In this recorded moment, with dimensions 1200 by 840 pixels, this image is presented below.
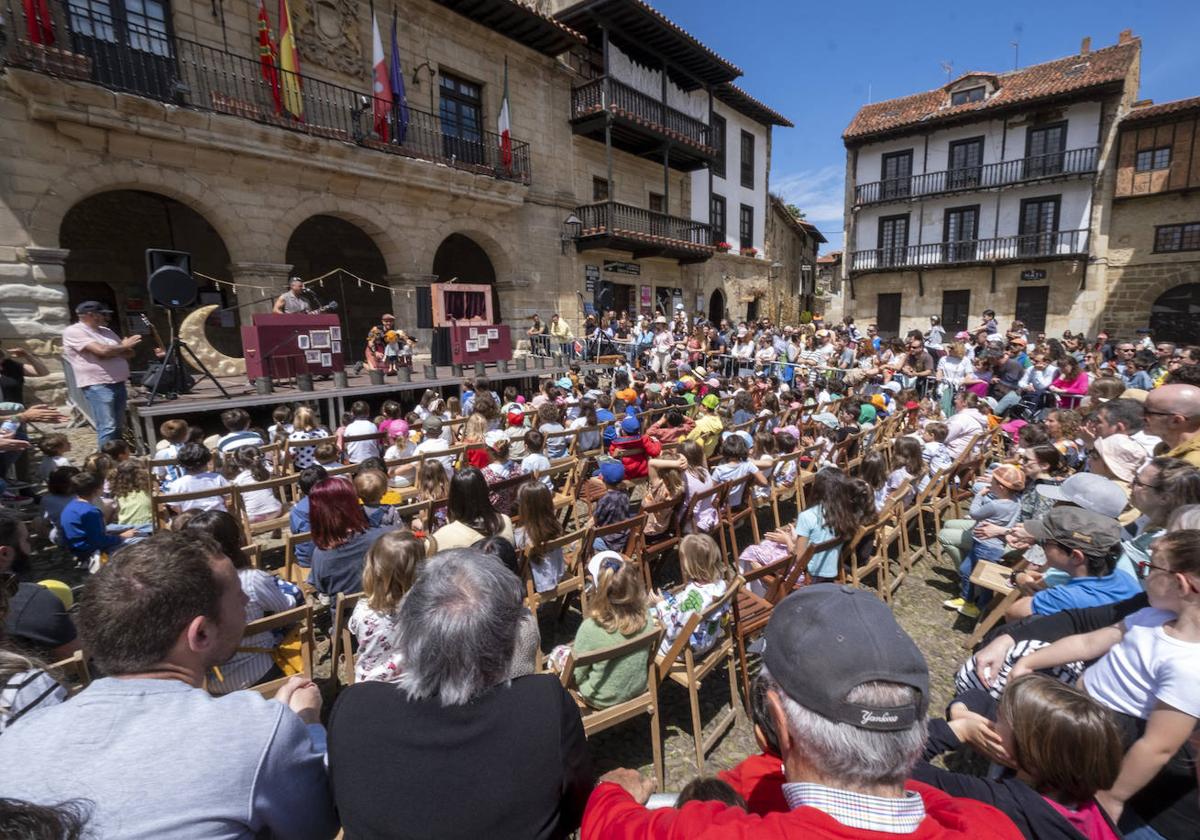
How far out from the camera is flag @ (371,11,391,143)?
1101 centimetres

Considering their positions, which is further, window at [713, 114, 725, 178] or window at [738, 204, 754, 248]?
window at [738, 204, 754, 248]

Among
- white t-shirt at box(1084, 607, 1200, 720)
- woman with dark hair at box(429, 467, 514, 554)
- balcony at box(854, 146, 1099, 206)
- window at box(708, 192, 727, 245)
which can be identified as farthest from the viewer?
window at box(708, 192, 727, 245)

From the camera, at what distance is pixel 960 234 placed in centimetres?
2203

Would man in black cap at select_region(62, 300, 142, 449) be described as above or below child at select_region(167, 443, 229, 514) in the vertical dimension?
above

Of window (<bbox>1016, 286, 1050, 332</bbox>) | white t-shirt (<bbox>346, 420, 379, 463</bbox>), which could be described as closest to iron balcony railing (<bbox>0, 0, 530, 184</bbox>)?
white t-shirt (<bbox>346, 420, 379, 463</bbox>)

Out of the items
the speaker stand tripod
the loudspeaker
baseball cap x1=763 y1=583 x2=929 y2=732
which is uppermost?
the loudspeaker

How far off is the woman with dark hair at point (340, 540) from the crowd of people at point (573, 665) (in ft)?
0.05

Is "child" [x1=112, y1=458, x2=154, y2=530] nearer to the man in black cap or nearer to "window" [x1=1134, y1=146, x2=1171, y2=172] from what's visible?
the man in black cap

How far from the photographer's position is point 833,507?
3.42 m

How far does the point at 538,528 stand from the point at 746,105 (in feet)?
76.1

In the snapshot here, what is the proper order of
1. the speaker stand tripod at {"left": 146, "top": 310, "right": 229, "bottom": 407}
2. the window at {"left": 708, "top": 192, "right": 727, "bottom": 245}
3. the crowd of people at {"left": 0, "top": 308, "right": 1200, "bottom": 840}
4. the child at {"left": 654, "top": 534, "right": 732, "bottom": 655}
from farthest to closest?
the window at {"left": 708, "top": 192, "right": 727, "bottom": 245} < the speaker stand tripod at {"left": 146, "top": 310, "right": 229, "bottom": 407} < the child at {"left": 654, "top": 534, "right": 732, "bottom": 655} < the crowd of people at {"left": 0, "top": 308, "right": 1200, "bottom": 840}

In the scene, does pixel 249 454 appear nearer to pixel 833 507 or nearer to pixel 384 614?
pixel 384 614

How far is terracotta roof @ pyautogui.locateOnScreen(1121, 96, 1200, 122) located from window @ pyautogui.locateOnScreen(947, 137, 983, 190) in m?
4.10

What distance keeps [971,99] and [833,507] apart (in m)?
25.9
